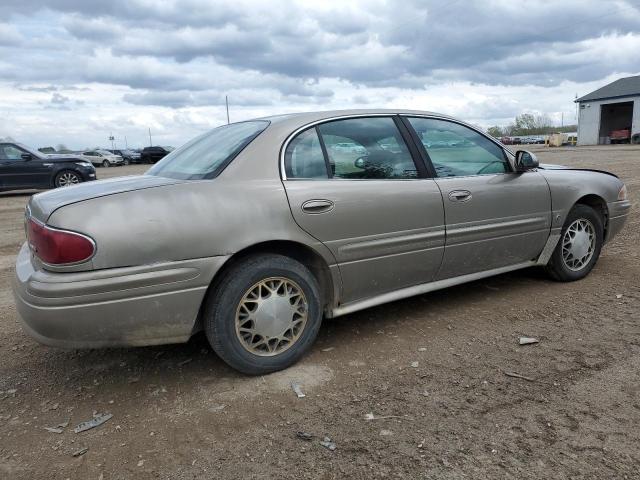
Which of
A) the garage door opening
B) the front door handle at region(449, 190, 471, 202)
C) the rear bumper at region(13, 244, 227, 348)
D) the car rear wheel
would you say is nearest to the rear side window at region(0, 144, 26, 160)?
the car rear wheel

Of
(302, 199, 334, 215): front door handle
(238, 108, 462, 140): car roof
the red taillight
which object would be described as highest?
(238, 108, 462, 140): car roof

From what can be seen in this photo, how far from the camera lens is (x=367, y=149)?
3.46m

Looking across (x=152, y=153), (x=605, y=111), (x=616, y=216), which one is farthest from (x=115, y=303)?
(x=605, y=111)

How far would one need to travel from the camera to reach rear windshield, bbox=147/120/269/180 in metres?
3.10

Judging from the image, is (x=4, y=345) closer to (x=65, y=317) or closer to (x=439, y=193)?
(x=65, y=317)

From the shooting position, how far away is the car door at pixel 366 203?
311 cm

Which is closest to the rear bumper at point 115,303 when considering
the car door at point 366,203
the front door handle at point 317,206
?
the front door handle at point 317,206

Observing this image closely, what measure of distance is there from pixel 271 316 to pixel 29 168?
1304 cm

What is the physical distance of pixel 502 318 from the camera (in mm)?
3812

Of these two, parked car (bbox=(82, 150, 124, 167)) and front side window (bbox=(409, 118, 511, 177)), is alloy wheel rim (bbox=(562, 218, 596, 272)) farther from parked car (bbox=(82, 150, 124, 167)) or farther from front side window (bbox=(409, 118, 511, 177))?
parked car (bbox=(82, 150, 124, 167))

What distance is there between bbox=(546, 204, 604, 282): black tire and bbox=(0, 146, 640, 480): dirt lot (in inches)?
20.4

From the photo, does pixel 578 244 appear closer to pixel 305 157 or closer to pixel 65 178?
pixel 305 157

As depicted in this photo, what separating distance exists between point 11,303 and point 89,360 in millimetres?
1681

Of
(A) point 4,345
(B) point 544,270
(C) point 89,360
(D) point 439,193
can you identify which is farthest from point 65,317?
(B) point 544,270
